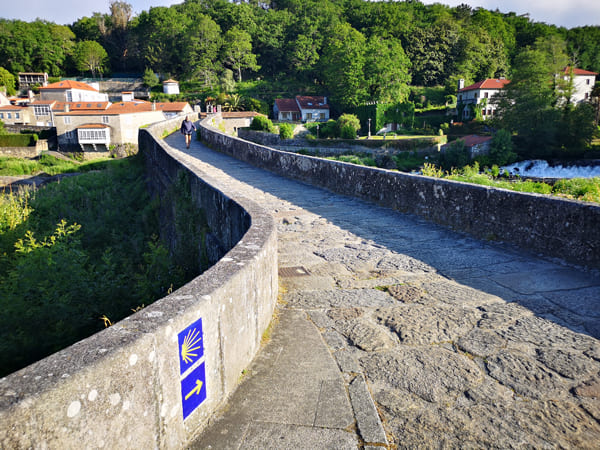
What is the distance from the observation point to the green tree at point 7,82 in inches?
3221

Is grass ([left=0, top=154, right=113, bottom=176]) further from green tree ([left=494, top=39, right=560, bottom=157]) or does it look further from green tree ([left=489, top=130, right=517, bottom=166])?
green tree ([left=494, top=39, right=560, bottom=157])

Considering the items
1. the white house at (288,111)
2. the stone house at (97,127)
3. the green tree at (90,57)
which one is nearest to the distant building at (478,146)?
the white house at (288,111)

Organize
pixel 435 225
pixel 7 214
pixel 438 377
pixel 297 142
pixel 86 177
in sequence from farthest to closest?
pixel 297 142 → pixel 86 177 → pixel 7 214 → pixel 435 225 → pixel 438 377

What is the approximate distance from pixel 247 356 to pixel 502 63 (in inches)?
4029

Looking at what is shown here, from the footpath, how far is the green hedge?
59.7 m

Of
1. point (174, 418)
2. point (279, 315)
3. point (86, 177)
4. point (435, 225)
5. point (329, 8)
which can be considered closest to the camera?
point (174, 418)

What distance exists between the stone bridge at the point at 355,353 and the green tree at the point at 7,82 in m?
97.8

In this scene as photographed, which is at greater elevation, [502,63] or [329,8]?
[329,8]

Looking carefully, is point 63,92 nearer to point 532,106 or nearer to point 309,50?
point 309,50

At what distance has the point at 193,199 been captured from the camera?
8.46m

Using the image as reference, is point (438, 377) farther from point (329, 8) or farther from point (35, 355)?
point (329, 8)

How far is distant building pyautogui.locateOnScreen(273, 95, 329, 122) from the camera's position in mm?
69562

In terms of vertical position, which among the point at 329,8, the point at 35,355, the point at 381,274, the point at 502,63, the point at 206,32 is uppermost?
the point at 329,8

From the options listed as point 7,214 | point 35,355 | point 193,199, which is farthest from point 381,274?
point 7,214
